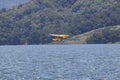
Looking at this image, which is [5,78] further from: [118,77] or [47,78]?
[118,77]

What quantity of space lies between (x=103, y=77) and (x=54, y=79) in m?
9.38

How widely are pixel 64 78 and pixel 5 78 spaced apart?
1137 cm

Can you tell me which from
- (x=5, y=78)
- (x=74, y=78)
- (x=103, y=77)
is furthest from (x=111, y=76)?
(x=5, y=78)

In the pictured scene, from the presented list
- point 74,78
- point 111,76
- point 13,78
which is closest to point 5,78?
point 13,78

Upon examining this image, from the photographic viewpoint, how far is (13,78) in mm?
87688

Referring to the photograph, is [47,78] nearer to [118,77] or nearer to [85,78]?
[85,78]

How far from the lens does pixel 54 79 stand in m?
84.9

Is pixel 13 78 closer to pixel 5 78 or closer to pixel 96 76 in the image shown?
pixel 5 78

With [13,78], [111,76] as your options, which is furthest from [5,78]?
[111,76]

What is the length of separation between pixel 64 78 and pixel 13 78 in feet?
32.1

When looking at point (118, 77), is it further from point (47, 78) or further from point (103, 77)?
point (47, 78)

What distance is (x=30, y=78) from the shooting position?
8788cm

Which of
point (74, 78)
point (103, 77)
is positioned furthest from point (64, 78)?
point (103, 77)

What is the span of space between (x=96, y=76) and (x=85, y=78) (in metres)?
4.41
